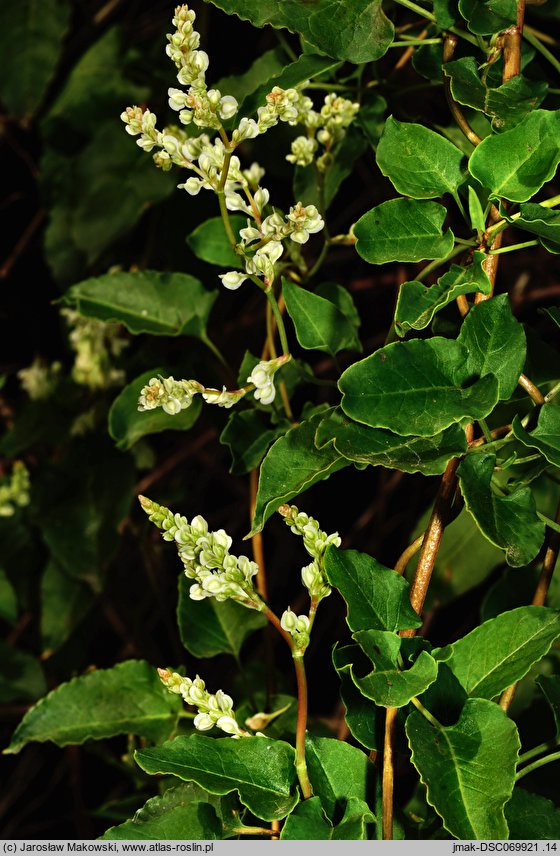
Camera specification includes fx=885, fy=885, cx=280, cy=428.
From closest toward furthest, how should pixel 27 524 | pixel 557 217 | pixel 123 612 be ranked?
pixel 557 217 → pixel 27 524 → pixel 123 612

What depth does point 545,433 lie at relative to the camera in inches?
23.5

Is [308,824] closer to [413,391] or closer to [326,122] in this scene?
[413,391]

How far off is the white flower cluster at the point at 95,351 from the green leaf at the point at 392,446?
0.67m

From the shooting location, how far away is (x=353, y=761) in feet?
1.98

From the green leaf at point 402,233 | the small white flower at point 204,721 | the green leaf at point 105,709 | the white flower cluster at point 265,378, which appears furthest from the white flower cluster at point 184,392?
the green leaf at point 105,709

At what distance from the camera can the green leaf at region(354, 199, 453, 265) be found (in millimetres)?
617

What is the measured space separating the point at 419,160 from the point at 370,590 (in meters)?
0.30

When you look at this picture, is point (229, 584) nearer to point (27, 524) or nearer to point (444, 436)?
point (444, 436)

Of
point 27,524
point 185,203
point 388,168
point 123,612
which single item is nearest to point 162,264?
point 185,203

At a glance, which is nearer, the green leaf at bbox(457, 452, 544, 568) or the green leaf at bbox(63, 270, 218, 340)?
the green leaf at bbox(457, 452, 544, 568)

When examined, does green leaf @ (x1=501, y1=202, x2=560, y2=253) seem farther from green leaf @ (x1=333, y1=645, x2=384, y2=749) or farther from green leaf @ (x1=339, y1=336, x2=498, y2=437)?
green leaf @ (x1=333, y1=645, x2=384, y2=749)

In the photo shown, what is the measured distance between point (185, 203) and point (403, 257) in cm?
61

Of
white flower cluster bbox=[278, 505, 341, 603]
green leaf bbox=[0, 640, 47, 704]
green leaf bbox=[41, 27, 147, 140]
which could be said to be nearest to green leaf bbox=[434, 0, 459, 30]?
white flower cluster bbox=[278, 505, 341, 603]

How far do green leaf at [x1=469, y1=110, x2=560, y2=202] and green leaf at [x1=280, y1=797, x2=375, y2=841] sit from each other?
414 millimetres
